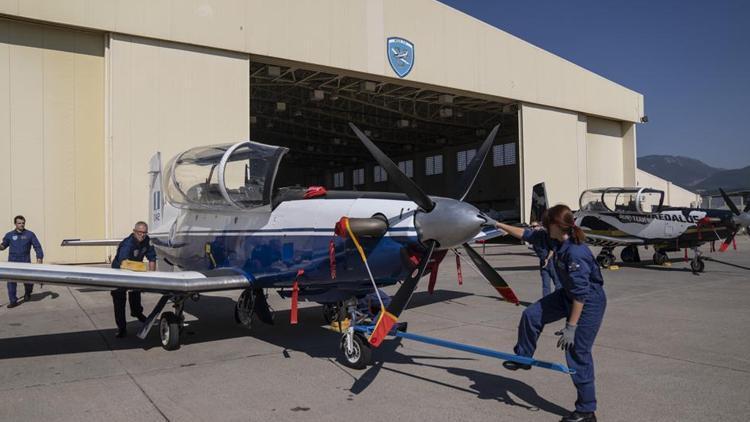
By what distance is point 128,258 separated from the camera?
773cm

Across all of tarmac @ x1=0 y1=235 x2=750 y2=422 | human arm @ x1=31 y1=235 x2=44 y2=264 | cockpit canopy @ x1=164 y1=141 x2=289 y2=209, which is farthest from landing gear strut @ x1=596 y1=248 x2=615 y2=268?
human arm @ x1=31 y1=235 x2=44 y2=264

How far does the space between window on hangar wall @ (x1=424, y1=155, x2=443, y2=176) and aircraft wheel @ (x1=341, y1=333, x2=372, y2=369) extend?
38114 millimetres

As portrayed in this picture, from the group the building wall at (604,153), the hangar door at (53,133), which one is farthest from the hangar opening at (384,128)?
the hangar door at (53,133)

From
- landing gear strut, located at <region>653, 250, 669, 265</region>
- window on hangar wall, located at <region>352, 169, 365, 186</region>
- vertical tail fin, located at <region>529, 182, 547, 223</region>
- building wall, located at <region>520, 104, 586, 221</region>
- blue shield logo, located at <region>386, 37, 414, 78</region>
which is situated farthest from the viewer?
window on hangar wall, located at <region>352, 169, 365, 186</region>

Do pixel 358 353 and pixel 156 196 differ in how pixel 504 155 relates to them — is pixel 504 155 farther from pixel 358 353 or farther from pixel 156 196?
pixel 358 353

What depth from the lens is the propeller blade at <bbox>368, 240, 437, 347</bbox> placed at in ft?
15.2

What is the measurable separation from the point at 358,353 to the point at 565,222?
258 cm

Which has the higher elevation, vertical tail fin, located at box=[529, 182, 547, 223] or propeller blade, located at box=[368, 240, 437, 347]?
vertical tail fin, located at box=[529, 182, 547, 223]

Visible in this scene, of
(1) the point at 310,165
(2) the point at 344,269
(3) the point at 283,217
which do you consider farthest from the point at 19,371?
(1) the point at 310,165

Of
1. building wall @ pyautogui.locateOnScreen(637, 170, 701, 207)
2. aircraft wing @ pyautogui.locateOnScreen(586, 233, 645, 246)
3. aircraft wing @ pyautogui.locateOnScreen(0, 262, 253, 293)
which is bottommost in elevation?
aircraft wing @ pyautogui.locateOnScreen(586, 233, 645, 246)

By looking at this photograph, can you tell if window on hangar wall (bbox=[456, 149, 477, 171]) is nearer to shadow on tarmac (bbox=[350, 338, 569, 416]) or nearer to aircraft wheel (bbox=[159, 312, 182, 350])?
aircraft wheel (bbox=[159, 312, 182, 350])

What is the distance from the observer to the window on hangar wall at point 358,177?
51.3m

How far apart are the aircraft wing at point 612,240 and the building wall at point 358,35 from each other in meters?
8.43

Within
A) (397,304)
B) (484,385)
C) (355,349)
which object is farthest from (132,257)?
(484,385)
